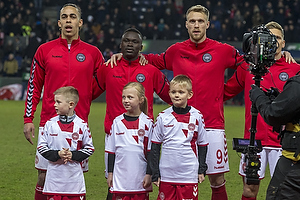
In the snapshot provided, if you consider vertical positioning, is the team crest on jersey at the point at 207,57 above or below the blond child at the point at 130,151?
above

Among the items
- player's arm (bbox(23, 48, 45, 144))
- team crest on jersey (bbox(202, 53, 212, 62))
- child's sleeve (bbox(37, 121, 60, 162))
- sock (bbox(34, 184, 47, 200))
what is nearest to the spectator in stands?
player's arm (bbox(23, 48, 45, 144))

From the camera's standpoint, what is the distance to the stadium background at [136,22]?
22.3 meters

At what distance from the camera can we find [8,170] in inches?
334

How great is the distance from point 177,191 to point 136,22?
2075cm

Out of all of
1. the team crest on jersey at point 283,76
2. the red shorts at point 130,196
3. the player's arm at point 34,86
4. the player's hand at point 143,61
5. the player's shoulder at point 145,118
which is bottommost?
the red shorts at point 130,196

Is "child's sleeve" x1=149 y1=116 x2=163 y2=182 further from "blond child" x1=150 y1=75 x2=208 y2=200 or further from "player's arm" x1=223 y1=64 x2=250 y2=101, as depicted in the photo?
"player's arm" x1=223 y1=64 x2=250 y2=101

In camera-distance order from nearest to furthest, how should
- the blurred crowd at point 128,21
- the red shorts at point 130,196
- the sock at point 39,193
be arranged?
the red shorts at point 130,196, the sock at point 39,193, the blurred crowd at point 128,21

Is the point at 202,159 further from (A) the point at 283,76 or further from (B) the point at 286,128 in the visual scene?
(A) the point at 283,76

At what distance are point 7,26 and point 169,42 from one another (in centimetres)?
829

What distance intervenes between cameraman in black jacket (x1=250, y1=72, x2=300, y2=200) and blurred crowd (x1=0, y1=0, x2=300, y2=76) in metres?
17.9

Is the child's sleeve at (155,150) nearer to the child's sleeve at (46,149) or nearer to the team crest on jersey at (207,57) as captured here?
the child's sleeve at (46,149)

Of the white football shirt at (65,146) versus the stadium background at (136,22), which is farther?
the stadium background at (136,22)

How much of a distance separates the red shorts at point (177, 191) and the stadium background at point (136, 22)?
53.1ft

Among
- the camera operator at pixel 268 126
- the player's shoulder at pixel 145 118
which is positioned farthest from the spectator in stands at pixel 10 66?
the player's shoulder at pixel 145 118
